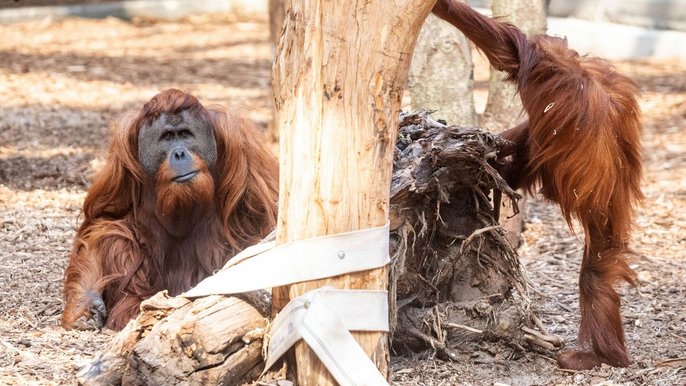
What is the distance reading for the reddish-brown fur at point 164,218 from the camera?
4.23 metres

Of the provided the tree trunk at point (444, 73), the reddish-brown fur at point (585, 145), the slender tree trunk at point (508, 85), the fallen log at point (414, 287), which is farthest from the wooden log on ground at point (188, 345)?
the slender tree trunk at point (508, 85)

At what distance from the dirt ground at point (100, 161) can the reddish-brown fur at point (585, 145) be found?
8.3 inches

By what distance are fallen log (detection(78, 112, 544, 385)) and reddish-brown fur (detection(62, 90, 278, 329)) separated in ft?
2.65

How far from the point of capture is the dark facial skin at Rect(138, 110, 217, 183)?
4.18 m

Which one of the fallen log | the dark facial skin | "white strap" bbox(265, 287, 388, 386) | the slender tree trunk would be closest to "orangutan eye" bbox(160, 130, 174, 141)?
the dark facial skin

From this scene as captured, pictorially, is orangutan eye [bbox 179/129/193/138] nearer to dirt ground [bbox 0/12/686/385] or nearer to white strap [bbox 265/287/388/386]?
dirt ground [bbox 0/12/686/385]

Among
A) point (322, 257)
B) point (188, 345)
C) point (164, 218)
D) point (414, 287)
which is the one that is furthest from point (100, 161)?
point (322, 257)

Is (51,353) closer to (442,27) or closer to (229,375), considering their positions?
(229,375)

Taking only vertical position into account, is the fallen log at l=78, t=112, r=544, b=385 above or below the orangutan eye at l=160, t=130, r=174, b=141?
below

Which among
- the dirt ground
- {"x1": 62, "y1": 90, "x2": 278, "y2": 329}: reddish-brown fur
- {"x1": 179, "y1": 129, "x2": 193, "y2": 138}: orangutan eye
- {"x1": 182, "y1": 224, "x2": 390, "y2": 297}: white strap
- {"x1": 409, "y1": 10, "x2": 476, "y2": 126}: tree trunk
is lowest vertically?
the dirt ground

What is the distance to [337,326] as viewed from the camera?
2846 millimetres

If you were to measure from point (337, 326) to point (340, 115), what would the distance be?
592mm

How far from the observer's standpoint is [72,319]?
13.1 feet

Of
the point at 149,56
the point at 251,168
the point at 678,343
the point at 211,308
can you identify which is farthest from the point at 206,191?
the point at 149,56
